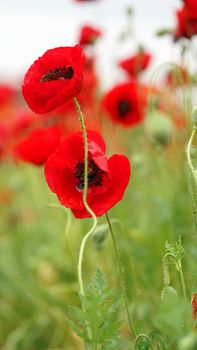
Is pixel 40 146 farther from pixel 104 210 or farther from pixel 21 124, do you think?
pixel 21 124

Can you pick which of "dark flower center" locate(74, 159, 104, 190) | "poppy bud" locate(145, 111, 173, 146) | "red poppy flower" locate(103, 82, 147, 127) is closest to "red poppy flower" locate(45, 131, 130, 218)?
"dark flower center" locate(74, 159, 104, 190)

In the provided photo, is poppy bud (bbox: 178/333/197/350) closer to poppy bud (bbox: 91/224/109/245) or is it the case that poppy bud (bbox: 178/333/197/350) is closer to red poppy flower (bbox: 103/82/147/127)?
poppy bud (bbox: 91/224/109/245)

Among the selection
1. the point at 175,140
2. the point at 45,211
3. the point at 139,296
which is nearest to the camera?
the point at 139,296

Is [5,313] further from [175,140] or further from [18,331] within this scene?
[175,140]

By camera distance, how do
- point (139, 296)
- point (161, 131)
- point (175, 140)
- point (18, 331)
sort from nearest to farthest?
point (161, 131), point (139, 296), point (18, 331), point (175, 140)

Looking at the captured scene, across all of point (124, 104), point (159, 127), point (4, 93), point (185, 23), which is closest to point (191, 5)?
point (185, 23)

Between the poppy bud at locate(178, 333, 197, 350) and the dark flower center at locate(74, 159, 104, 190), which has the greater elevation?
the poppy bud at locate(178, 333, 197, 350)

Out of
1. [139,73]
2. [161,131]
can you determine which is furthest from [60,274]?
[161,131]

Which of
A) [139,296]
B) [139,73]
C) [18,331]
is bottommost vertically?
[18,331]
